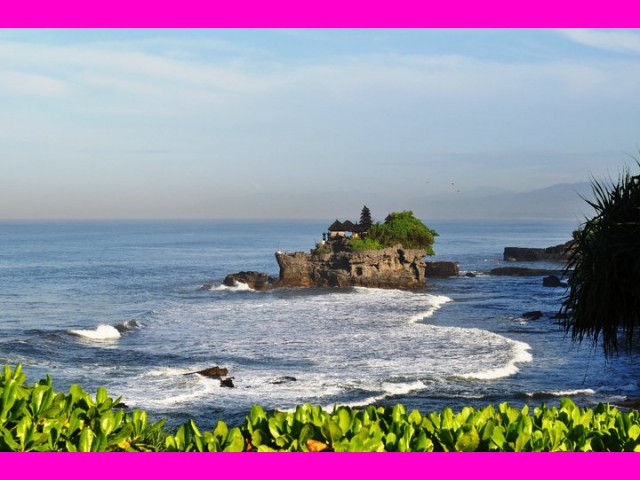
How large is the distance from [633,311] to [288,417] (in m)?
11.0

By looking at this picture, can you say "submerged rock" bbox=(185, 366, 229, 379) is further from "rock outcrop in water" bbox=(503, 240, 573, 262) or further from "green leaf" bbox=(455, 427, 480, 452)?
"rock outcrop in water" bbox=(503, 240, 573, 262)

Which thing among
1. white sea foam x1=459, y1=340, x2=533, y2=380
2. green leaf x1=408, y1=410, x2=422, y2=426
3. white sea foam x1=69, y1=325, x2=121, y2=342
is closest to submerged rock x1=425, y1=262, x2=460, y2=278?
white sea foam x1=69, y1=325, x2=121, y2=342

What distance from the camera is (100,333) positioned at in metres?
41.2

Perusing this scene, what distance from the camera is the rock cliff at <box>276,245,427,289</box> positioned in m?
64.2

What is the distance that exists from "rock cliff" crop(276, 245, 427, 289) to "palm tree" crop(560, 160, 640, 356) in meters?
47.1

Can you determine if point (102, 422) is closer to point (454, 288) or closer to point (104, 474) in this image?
point (104, 474)

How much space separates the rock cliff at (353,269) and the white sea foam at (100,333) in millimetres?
24199

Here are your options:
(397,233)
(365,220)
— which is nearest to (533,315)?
(397,233)

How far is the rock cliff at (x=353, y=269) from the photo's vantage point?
211ft

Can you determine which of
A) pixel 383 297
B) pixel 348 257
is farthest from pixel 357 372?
pixel 348 257

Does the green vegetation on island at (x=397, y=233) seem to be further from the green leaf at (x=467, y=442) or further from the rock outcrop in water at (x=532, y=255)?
the green leaf at (x=467, y=442)

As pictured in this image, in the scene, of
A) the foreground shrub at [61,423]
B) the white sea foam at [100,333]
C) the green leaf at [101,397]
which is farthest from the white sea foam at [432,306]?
the foreground shrub at [61,423]

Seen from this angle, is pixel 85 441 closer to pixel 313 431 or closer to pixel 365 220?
pixel 313 431

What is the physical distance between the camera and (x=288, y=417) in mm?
7848
